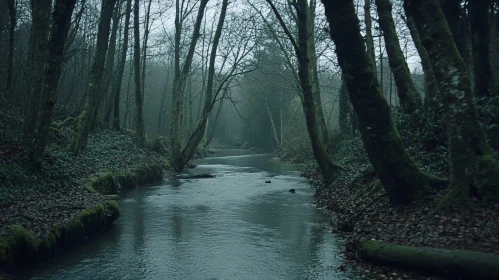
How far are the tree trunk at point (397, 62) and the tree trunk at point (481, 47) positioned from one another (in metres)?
2.58

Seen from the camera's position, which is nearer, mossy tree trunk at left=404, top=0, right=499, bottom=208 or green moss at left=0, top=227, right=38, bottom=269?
green moss at left=0, top=227, right=38, bottom=269

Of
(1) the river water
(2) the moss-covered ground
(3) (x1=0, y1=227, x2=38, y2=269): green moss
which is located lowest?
(1) the river water

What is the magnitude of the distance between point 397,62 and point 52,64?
1141 cm

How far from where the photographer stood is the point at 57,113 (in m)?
24.3

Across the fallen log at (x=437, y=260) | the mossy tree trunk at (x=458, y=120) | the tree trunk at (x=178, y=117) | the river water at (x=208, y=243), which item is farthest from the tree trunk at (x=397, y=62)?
the tree trunk at (x=178, y=117)

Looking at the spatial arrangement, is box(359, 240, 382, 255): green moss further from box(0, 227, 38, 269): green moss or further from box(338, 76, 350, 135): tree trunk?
box(338, 76, 350, 135): tree trunk

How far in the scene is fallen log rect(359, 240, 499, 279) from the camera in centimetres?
564

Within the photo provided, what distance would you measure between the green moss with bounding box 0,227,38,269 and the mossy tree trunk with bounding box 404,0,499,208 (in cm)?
764

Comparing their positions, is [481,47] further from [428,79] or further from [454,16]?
[428,79]

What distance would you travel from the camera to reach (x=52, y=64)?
38.5ft

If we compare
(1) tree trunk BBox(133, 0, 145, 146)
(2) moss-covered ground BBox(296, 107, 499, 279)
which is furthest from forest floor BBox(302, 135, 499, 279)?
(1) tree trunk BBox(133, 0, 145, 146)

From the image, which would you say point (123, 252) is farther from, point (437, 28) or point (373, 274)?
point (437, 28)

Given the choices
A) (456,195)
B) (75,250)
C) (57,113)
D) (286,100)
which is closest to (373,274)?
(456,195)

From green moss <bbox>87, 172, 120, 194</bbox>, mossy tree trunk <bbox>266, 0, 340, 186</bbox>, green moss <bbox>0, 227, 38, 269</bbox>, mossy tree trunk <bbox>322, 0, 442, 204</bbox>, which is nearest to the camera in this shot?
green moss <bbox>0, 227, 38, 269</bbox>
